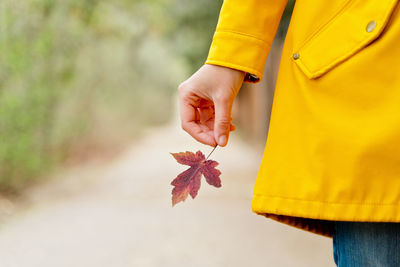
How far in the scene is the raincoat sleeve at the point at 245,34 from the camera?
1125 mm

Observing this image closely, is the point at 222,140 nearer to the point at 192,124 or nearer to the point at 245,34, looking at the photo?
the point at 192,124

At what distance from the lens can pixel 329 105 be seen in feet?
3.40

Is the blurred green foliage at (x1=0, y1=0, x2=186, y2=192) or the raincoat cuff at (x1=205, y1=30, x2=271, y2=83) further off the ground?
the raincoat cuff at (x1=205, y1=30, x2=271, y2=83)

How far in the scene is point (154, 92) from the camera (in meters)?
17.4

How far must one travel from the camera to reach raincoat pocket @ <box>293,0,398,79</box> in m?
0.99

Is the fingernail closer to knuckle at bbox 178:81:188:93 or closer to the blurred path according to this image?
knuckle at bbox 178:81:188:93

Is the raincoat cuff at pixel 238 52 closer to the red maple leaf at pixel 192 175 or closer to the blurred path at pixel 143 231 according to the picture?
the red maple leaf at pixel 192 175

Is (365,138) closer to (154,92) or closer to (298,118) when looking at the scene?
(298,118)

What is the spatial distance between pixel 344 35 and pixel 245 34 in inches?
8.5

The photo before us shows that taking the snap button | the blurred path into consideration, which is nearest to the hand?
the snap button

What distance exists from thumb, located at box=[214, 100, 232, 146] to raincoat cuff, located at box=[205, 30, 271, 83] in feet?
0.28

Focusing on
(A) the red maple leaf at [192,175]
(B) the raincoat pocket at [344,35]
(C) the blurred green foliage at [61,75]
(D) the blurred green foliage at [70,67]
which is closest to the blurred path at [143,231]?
(C) the blurred green foliage at [61,75]

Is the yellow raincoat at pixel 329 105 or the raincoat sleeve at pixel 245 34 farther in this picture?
the raincoat sleeve at pixel 245 34

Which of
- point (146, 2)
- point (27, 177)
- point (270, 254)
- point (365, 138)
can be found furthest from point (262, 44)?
point (146, 2)
